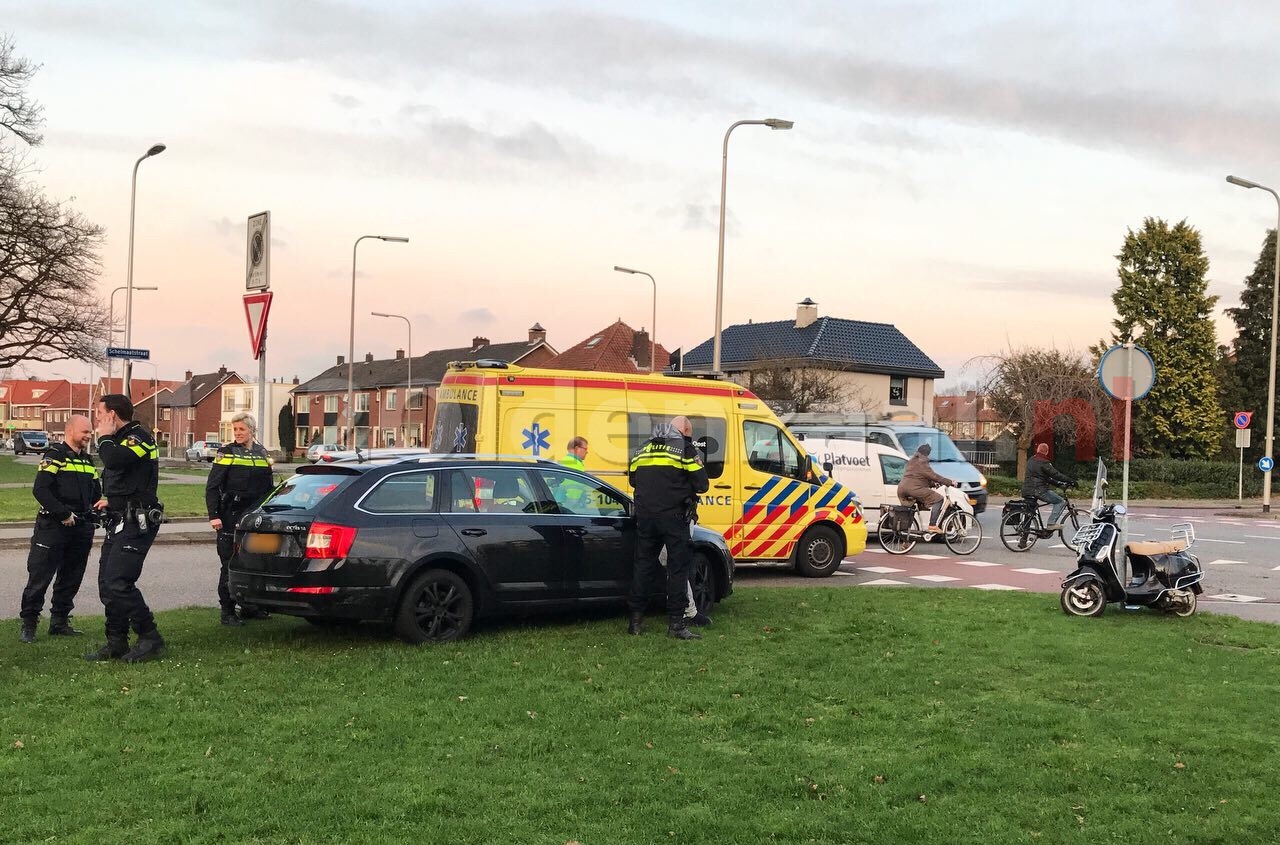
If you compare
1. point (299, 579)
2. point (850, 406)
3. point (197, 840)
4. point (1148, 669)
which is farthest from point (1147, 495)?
point (197, 840)

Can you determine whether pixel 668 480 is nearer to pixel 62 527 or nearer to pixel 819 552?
pixel 62 527

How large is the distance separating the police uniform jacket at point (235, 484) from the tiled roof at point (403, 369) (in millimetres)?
66704

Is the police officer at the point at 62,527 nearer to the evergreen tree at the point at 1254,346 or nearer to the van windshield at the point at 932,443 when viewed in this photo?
the van windshield at the point at 932,443

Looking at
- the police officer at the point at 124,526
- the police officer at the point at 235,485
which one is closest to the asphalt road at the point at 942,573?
the police officer at the point at 235,485

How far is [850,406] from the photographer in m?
52.7

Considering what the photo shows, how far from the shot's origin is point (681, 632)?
28.8ft

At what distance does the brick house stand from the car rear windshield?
65489mm

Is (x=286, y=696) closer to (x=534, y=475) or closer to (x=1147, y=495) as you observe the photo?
(x=534, y=475)

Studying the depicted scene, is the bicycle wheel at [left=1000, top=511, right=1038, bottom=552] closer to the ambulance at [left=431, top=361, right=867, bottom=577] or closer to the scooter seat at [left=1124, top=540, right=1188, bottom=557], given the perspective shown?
the ambulance at [left=431, top=361, right=867, bottom=577]

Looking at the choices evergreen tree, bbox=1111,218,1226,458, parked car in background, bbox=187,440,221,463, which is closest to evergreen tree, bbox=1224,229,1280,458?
evergreen tree, bbox=1111,218,1226,458

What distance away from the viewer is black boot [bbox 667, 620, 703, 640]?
8727 millimetres

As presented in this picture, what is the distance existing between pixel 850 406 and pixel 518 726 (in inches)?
1888

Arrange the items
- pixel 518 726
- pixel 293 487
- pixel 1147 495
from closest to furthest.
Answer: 1. pixel 518 726
2. pixel 293 487
3. pixel 1147 495

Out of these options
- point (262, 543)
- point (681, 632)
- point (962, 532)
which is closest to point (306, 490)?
point (262, 543)
